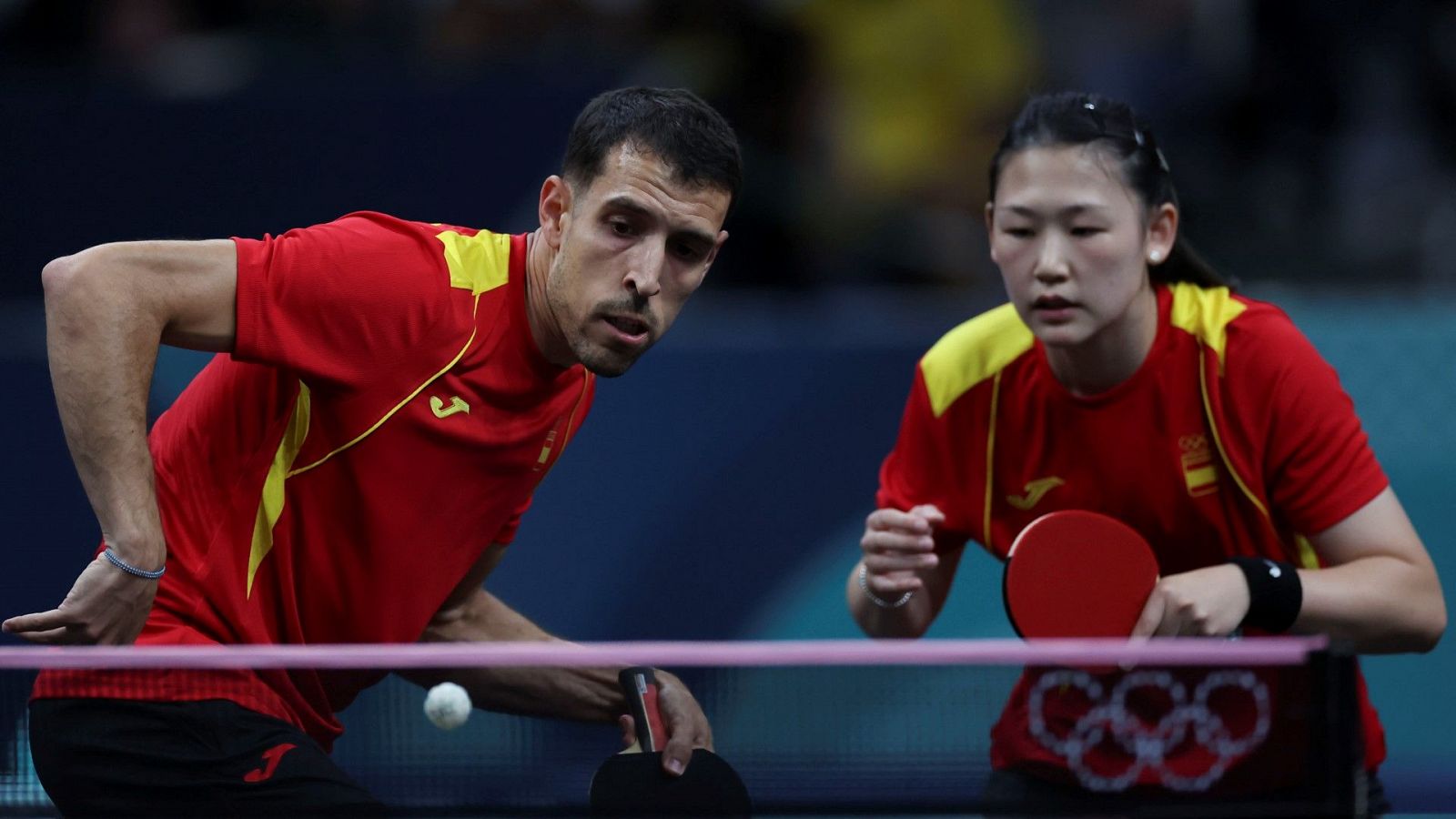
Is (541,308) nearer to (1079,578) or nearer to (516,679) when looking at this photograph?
(516,679)

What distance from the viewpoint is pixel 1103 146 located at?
3.60 metres

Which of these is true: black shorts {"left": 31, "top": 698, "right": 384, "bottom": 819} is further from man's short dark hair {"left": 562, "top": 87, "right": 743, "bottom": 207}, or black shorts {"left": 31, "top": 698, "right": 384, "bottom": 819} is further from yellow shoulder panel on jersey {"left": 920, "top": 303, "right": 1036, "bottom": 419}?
yellow shoulder panel on jersey {"left": 920, "top": 303, "right": 1036, "bottom": 419}

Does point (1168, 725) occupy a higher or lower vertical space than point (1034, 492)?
lower

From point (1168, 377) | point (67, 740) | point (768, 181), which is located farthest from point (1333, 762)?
point (768, 181)

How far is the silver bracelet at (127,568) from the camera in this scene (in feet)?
9.24

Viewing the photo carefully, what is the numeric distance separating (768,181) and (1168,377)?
3232 millimetres

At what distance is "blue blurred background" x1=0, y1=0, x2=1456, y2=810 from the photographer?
6012mm

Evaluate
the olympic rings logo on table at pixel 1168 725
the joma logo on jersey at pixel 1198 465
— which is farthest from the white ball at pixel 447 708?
the joma logo on jersey at pixel 1198 465

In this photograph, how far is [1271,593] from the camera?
325 centimetres

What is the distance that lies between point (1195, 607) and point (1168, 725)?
0.60 m

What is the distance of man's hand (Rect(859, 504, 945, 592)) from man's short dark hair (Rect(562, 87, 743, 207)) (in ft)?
2.23

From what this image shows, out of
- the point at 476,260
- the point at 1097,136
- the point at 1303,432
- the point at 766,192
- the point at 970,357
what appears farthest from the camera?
the point at 766,192

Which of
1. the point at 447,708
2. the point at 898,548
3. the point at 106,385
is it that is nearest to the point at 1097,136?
the point at 898,548

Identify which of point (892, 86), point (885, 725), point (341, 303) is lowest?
point (885, 725)
